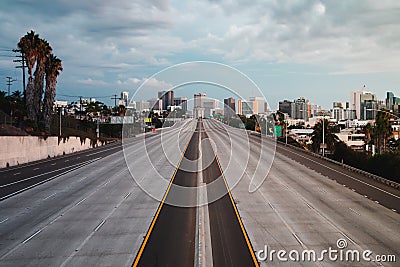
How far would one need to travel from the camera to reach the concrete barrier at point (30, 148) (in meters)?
45.1

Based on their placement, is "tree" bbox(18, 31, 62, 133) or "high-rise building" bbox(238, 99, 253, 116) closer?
"high-rise building" bbox(238, 99, 253, 116)

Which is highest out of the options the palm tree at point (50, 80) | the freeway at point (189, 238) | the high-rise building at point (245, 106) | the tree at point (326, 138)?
the palm tree at point (50, 80)

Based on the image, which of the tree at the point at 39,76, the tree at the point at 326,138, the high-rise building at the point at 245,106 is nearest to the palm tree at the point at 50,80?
the tree at the point at 39,76

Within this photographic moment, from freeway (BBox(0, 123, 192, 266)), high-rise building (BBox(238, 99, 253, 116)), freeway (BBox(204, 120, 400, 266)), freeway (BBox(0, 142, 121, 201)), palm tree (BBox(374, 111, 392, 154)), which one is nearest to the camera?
freeway (BBox(0, 123, 192, 266))

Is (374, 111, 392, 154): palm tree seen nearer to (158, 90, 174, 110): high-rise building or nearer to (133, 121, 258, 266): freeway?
(158, 90, 174, 110): high-rise building

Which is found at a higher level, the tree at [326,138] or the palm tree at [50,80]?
the palm tree at [50,80]

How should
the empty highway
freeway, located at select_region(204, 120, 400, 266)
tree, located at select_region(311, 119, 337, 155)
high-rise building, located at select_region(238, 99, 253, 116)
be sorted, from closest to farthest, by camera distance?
the empty highway
freeway, located at select_region(204, 120, 400, 266)
high-rise building, located at select_region(238, 99, 253, 116)
tree, located at select_region(311, 119, 337, 155)

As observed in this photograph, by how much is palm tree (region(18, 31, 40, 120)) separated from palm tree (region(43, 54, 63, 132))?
197 inches

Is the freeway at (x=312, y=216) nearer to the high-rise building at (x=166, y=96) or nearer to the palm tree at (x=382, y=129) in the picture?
the high-rise building at (x=166, y=96)

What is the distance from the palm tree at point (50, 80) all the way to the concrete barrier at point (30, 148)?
364 inches

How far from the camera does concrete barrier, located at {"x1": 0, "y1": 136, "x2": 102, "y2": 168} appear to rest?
148 ft

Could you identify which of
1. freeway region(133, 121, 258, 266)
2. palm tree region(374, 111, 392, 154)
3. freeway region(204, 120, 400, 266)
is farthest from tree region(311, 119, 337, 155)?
freeway region(133, 121, 258, 266)

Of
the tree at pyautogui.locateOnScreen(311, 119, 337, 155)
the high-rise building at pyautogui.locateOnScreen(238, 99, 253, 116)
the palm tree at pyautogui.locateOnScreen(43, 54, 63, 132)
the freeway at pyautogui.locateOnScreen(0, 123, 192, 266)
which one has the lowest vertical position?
the freeway at pyautogui.locateOnScreen(0, 123, 192, 266)

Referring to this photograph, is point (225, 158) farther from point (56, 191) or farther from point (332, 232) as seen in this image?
point (332, 232)
